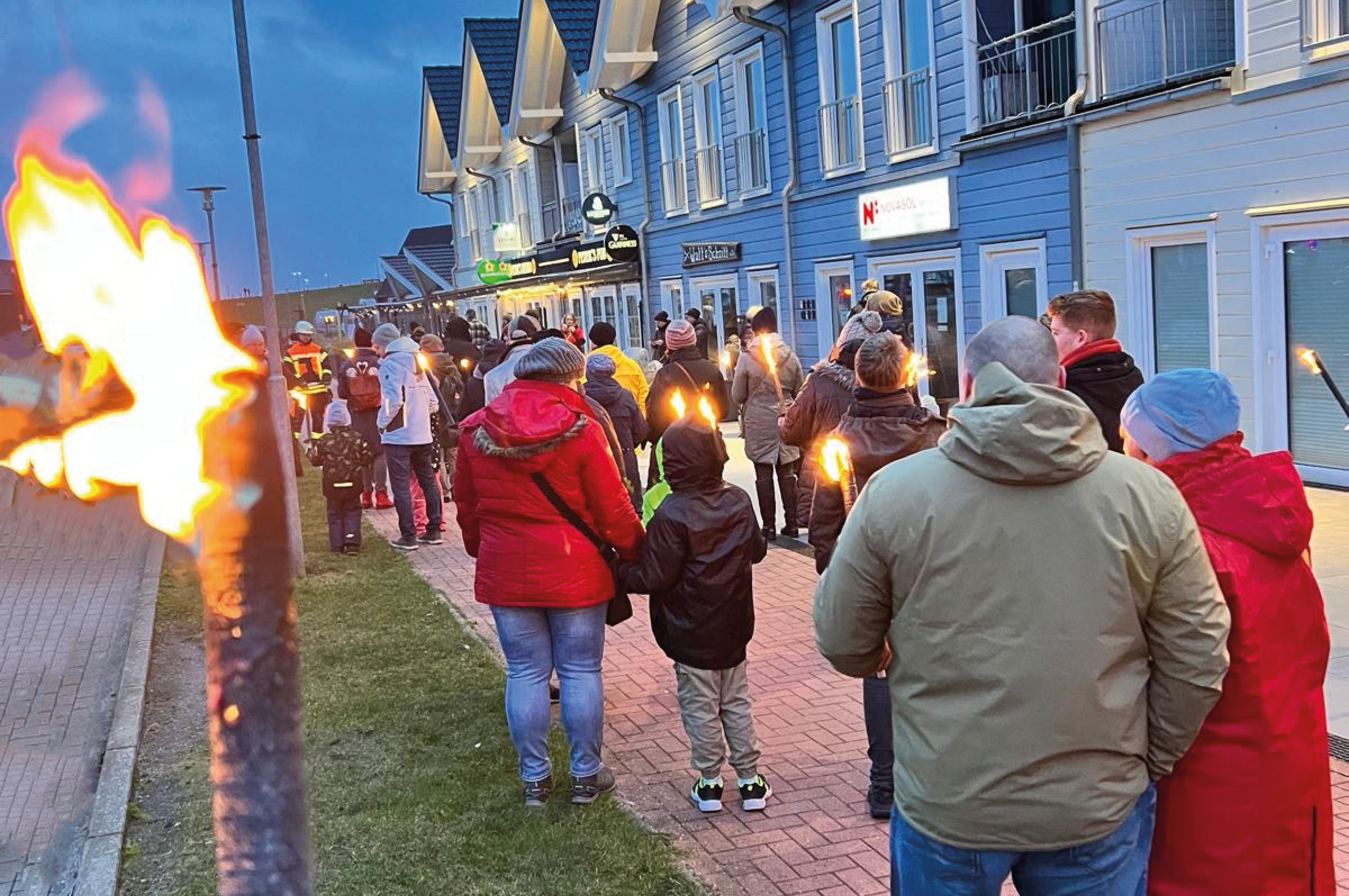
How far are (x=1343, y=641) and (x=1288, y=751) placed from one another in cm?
446

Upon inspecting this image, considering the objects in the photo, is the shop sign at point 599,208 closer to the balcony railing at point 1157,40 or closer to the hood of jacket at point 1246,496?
the balcony railing at point 1157,40

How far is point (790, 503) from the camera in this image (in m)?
10.4

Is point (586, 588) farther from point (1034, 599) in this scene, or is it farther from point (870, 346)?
point (1034, 599)

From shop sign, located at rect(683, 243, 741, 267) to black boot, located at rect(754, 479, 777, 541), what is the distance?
12.1m

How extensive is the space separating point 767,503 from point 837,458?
531cm

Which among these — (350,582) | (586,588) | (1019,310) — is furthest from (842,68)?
(586,588)

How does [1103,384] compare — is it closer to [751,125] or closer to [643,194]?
[751,125]

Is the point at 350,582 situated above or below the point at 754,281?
below

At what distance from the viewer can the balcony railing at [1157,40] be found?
40.7 ft

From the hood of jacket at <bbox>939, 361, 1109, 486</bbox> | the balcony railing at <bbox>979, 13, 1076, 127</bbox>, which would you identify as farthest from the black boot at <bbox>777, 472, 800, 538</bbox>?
the hood of jacket at <bbox>939, 361, 1109, 486</bbox>

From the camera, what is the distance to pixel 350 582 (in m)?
10.1

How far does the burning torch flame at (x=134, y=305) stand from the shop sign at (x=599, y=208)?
15803 mm

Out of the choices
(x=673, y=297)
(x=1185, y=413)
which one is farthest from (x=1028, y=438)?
(x=673, y=297)

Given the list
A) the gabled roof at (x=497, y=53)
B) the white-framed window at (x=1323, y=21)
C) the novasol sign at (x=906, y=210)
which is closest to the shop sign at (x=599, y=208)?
the gabled roof at (x=497, y=53)
